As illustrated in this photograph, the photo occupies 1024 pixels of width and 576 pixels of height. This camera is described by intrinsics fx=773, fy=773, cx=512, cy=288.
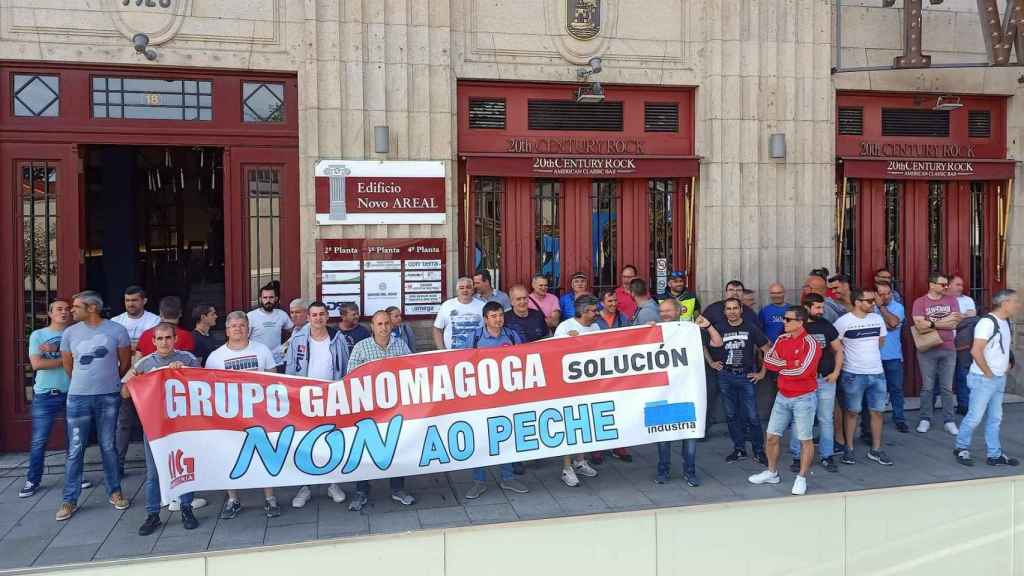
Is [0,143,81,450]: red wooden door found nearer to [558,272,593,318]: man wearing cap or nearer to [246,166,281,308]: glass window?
[246,166,281,308]: glass window

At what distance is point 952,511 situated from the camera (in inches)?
168

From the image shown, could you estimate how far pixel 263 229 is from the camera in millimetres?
9461

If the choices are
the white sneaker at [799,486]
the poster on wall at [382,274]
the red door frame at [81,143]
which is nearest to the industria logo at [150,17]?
the red door frame at [81,143]

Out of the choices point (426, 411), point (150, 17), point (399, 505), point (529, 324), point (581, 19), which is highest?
point (581, 19)

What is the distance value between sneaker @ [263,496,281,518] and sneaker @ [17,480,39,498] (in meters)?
2.42

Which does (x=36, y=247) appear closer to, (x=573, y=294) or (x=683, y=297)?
(x=573, y=294)

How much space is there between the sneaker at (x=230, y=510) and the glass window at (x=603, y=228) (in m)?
5.34

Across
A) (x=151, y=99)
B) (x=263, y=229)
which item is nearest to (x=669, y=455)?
(x=263, y=229)

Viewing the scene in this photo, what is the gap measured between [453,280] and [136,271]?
790 cm

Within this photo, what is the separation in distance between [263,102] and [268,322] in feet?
9.15

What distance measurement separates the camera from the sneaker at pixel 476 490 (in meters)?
7.34

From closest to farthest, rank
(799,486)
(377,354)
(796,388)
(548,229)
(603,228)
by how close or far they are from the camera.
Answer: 1. (377,354)
2. (799,486)
3. (796,388)
4. (548,229)
5. (603,228)

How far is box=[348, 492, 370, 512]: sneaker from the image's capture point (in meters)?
7.07

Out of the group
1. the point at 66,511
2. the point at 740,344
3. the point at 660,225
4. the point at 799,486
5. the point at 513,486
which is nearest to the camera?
the point at 66,511
